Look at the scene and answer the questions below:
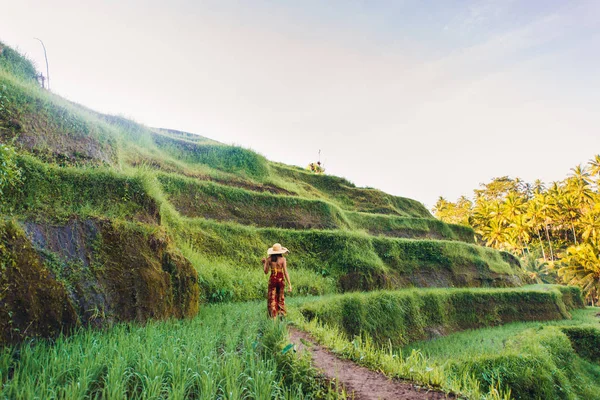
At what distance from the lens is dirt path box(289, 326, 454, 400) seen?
3.97 metres

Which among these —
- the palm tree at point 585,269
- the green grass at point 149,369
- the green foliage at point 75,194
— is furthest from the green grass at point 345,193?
the green grass at point 149,369

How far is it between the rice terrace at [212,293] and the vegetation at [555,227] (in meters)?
14.7

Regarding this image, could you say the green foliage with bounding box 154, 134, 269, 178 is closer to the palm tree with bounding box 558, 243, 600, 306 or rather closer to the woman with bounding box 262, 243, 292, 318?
the woman with bounding box 262, 243, 292, 318

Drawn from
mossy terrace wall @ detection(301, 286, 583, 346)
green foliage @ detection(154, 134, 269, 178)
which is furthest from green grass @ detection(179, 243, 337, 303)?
green foliage @ detection(154, 134, 269, 178)

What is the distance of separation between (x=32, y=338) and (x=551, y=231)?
186 feet

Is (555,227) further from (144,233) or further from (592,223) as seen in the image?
(144,233)

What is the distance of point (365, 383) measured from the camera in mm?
4293

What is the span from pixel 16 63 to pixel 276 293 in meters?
11.3

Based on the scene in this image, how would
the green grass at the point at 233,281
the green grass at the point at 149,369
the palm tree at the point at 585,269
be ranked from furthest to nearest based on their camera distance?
the palm tree at the point at 585,269
the green grass at the point at 233,281
the green grass at the point at 149,369

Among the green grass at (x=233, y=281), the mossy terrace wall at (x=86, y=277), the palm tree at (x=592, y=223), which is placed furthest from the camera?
the palm tree at (x=592, y=223)

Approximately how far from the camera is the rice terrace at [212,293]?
3.94 metres

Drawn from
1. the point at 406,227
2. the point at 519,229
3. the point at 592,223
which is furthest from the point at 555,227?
the point at 406,227

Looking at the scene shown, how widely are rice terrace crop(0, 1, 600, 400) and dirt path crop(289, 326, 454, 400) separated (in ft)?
0.12

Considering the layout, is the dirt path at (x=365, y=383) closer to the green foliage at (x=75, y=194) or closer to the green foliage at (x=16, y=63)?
the green foliage at (x=75, y=194)
